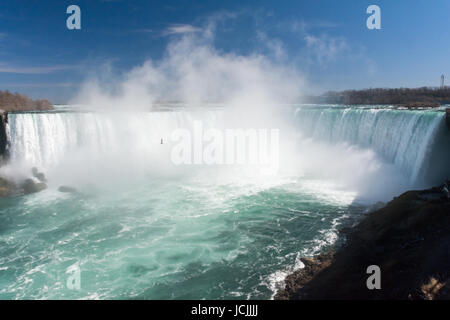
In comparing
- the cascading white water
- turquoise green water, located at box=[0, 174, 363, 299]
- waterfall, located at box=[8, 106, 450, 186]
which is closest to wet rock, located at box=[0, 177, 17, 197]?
turquoise green water, located at box=[0, 174, 363, 299]

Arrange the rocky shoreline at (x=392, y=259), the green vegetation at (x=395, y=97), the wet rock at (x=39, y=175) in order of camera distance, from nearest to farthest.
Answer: the rocky shoreline at (x=392, y=259) → the wet rock at (x=39, y=175) → the green vegetation at (x=395, y=97)

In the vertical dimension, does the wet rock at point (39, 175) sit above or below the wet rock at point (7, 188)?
above

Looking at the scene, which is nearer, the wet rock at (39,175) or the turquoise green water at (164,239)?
the turquoise green water at (164,239)

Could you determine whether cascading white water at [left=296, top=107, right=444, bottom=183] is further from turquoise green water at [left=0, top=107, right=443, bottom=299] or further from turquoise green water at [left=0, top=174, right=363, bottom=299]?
turquoise green water at [left=0, top=174, right=363, bottom=299]

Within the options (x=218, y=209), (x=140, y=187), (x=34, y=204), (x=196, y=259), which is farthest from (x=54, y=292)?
(x=140, y=187)

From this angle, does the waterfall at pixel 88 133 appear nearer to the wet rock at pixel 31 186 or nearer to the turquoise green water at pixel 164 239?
the wet rock at pixel 31 186

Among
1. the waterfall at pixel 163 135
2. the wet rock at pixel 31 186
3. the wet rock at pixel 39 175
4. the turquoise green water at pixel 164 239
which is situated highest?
the waterfall at pixel 163 135

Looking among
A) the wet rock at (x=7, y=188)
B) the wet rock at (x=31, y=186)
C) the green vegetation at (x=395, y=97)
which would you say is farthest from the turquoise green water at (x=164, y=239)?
the green vegetation at (x=395, y=97)

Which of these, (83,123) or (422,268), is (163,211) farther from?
(83,123)
